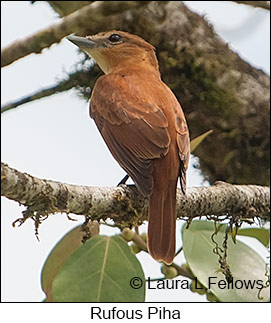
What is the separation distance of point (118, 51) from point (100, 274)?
1.39 metres

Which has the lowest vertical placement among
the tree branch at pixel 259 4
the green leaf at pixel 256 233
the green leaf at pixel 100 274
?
the green leaf at pixel 100 274

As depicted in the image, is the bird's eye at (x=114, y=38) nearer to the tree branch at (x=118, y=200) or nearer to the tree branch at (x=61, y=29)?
the tree branch at (x=61, y=29)

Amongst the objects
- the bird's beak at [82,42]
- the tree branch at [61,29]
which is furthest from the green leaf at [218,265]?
the bird's beak at [82,42]

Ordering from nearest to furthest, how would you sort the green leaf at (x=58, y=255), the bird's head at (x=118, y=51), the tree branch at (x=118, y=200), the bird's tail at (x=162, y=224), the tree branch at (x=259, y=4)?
the tree branch at (x=118, y=200)
the bird's tail at (x=162, y=224)
the green leaf at (x=58, y=255)
the tree branch at (x=259, y=4)
the bird's head at (x=118, y=51)

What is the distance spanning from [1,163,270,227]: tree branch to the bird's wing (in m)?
0.13

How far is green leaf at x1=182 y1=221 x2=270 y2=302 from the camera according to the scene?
3.30m

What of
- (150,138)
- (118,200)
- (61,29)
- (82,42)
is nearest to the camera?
(118,200)

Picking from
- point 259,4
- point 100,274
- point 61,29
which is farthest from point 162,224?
point 259,4

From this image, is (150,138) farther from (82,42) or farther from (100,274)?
(82,42)

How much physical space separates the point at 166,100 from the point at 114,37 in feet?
2.76

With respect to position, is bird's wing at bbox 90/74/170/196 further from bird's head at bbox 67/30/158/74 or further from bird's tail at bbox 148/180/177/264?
bird's head at bbox 67/30/158/74

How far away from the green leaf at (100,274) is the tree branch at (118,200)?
18 cm

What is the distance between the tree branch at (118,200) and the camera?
237cm

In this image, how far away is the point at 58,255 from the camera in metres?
3.45
